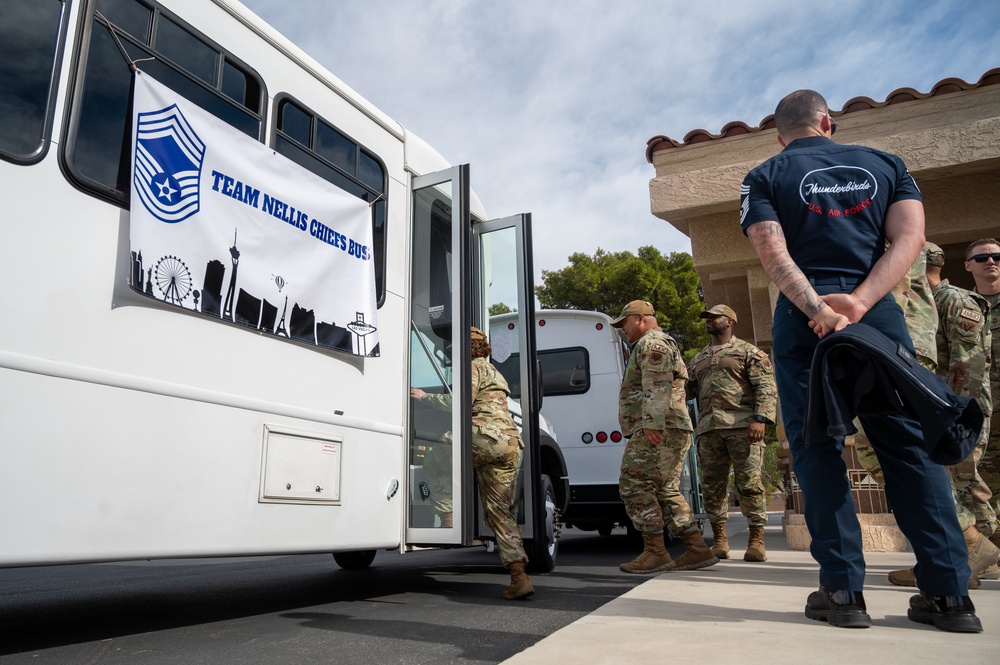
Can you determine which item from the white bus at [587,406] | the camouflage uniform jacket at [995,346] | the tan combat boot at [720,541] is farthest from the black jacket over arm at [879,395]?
the white bus at [587,406]

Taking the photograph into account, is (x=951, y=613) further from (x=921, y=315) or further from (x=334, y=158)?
(x=334, y=158)

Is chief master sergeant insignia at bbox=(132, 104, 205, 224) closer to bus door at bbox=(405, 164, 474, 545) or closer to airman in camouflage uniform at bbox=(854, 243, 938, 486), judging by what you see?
bus door at bbox=(405, 164, 474, 545)

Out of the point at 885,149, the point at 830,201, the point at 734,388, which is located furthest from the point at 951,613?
the point at 885,149

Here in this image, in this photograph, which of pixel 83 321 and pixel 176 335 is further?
pixel 176 335

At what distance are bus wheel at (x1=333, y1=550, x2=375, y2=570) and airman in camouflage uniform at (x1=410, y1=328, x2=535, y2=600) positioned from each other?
7.00 ft

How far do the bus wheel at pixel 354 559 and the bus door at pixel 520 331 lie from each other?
60.0 inches

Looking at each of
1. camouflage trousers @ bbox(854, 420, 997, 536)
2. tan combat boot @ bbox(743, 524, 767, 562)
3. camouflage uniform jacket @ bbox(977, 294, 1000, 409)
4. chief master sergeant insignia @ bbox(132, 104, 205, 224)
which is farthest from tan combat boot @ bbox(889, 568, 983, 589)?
chief master sergeant insignia @ bbox(132, 104, 205, 224)

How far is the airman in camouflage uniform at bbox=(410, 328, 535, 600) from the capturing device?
12.7 feet

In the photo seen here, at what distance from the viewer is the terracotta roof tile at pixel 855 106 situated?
6.46 metres

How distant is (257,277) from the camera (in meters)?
3.34

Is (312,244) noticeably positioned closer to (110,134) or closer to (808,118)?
(110,134)

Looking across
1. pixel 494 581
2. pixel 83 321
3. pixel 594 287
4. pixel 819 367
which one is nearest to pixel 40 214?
pixel 83 321

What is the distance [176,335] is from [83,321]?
38cm

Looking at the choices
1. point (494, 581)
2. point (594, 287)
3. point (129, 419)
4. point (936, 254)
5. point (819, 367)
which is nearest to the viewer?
point (819, 367)
